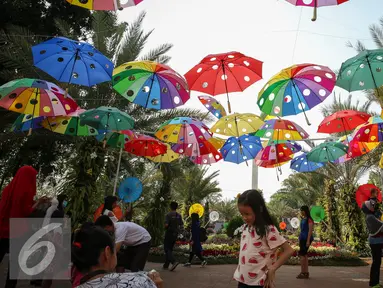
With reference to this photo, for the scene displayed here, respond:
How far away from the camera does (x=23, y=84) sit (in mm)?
7188

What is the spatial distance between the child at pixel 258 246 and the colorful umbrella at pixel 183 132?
21.0 ft

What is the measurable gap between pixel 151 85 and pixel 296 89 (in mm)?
3143

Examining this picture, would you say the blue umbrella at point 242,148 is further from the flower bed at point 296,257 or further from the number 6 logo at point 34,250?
the number 6 logo at point 34,250

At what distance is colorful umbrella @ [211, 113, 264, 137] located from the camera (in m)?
9.45

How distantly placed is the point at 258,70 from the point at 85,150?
233 inches

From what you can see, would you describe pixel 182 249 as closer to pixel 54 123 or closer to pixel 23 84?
pixel 54 123

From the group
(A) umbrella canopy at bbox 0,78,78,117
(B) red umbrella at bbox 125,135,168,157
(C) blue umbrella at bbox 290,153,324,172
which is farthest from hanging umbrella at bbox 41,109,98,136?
(C) blue umbrella at bbox 290,153,324,172

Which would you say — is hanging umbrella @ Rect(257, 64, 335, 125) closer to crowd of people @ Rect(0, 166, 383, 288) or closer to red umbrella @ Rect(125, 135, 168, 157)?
crowd of people @ Rect(0, 166, 383, 288)

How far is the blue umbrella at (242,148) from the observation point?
10902 mm

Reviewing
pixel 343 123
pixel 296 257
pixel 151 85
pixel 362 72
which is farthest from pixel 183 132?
pixel 296 257

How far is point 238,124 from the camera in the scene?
9.66 meters

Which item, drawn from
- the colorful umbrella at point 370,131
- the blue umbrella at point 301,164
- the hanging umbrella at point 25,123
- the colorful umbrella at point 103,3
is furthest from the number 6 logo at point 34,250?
the blue umbrella at point 301,164

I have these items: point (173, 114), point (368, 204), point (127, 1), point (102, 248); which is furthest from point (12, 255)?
point (173, 114)

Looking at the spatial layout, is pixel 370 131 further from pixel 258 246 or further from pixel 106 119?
pixel 258 246
